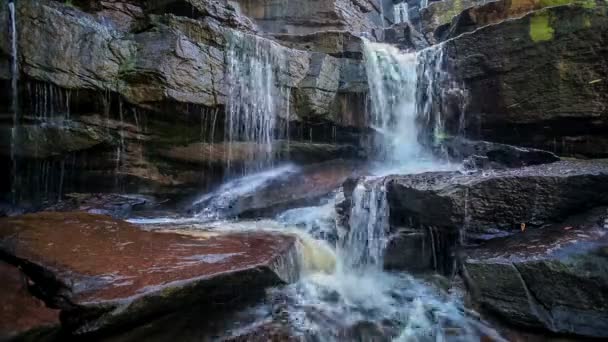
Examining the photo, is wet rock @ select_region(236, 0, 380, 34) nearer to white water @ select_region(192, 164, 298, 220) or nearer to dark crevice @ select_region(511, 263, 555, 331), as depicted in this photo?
white water @ select_region(192, 164, 298, 220)

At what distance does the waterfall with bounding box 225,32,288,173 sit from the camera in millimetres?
8508

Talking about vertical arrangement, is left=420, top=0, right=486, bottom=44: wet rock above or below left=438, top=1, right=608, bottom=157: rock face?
above

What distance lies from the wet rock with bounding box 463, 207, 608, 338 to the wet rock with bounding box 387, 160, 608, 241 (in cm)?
34

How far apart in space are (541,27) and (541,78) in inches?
40.1

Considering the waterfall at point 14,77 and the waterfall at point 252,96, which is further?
the waterfall at point 252,96

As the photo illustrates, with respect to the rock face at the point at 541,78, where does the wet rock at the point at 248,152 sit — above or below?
below

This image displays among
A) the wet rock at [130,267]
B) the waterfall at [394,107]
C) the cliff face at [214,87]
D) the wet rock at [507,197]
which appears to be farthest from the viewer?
the waterfall at [394,107]

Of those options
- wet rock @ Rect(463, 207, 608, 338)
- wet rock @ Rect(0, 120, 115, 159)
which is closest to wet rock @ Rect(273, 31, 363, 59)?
wet rock @ Rect(0, 120, 115, 159)

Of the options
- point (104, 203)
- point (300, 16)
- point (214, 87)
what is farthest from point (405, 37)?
point (104, 203)

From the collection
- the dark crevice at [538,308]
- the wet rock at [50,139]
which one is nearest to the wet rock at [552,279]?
the dark crevice at [538,308]

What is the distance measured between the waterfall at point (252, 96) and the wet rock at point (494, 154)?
450 cm

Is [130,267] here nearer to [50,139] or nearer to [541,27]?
[50,139]

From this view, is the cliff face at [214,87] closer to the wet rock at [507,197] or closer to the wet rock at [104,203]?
the wet rock at [104,203]

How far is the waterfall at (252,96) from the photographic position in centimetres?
851
